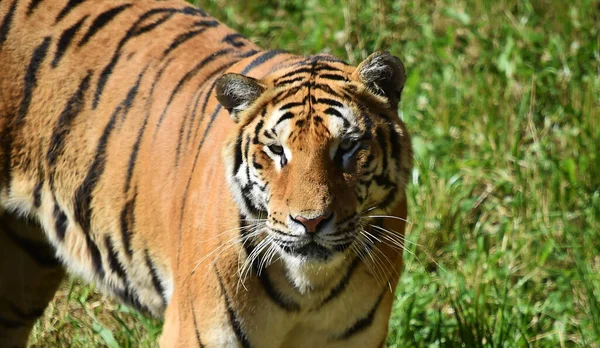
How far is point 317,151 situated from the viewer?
1.99m

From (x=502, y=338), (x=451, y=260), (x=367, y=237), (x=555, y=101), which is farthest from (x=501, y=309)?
(x=555, y=101)

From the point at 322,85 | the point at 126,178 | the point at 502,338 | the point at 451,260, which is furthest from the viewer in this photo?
the point at 451,260

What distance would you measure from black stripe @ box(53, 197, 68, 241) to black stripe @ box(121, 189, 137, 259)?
0.21 meters

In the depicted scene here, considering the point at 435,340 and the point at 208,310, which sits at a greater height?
the point at 208,310

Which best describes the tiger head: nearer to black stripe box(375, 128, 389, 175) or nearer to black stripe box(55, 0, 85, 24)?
black stripe box(375, 128, 389, 175)

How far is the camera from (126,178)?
100 inches

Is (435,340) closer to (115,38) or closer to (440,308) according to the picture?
(440,308)

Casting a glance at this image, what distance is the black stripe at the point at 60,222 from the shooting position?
8.77 feet

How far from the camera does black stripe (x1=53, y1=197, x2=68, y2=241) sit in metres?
2.67

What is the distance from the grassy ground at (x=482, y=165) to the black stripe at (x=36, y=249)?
13 centimetres

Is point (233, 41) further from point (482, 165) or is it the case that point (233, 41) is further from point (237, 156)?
point (482, 165)

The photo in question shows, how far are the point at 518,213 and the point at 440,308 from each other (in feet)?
1.99

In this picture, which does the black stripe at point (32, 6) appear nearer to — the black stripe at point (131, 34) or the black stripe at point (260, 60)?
the black stripe at point (131, 34)

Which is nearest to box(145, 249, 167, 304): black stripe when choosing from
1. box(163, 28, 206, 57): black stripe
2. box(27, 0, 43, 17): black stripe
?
box(163, 28, 206, 57): black stripe
